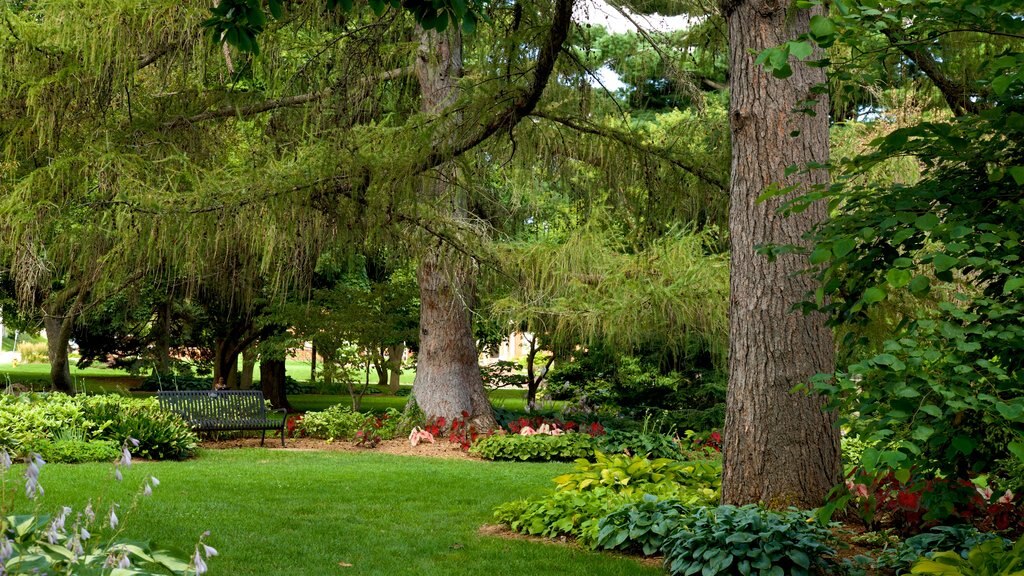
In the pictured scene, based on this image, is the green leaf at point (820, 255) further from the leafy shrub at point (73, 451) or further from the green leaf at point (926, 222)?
the leafy shrub at point (73, 451)

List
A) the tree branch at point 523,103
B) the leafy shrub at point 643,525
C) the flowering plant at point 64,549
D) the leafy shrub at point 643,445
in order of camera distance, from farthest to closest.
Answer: the leafy shrub at point 643,445
the tree branch at point 523,103
the leafy shrub at point 643,525
the flowering plant at point 64,549

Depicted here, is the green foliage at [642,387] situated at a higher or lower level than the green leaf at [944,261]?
lower

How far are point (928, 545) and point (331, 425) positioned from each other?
9.64 metres

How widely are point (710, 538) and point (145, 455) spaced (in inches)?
284

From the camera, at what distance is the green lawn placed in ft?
18.2

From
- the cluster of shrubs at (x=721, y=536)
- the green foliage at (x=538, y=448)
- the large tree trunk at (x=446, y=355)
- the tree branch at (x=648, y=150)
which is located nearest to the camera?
the cluster of shrubs at (x=721, y=536)

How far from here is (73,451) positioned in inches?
378

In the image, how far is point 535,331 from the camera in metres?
14.0

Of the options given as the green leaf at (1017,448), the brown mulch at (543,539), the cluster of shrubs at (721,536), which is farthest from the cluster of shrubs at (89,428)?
the green leaf at (1017,448)

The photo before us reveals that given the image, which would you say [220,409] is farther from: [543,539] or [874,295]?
[874,295]

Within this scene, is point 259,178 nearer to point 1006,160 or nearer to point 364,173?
point 364,173

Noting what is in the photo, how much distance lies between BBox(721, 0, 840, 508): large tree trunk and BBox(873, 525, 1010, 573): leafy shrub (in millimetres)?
606

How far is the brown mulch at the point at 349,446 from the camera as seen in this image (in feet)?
38.8

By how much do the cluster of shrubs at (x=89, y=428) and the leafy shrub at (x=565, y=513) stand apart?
470cm
